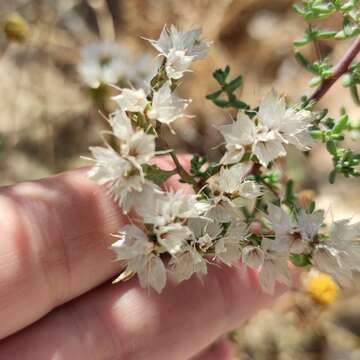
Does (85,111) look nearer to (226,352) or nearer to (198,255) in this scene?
(226,352)

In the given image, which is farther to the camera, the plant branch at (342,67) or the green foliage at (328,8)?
the plant branch at (342,67)

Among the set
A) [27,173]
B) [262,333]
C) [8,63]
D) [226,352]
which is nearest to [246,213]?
[226,352]

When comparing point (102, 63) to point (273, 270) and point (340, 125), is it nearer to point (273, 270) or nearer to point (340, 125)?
point (340, 125)

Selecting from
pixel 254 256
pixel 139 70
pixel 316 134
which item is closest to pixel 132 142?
pixel 254 256

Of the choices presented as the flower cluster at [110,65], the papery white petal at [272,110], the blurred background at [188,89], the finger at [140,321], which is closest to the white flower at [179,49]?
the papery white petal at [272,110]

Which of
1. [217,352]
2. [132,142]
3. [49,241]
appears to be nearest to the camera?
[132,142]

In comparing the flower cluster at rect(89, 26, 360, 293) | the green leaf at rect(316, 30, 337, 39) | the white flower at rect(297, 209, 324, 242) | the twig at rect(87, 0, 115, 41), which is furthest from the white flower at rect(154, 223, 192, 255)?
the twig at rect(87, 0, 115, 41)

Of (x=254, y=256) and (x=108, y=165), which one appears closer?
(x=108, y=165)

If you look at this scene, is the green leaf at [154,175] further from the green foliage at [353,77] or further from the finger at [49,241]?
the green foliage at [353,77]
